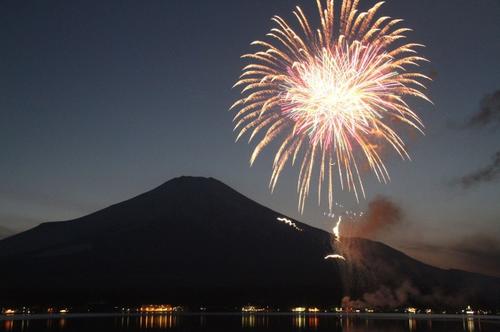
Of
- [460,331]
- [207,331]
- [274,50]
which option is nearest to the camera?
[274,50]

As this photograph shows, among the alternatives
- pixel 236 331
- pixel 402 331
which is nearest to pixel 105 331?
pixel 236 331

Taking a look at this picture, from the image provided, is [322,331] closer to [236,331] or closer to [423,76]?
[236,331]

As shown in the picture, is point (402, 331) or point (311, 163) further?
point (402, 331)

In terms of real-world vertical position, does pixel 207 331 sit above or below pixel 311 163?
below

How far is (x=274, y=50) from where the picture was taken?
54.0 metres

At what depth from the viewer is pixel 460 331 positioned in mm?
112125

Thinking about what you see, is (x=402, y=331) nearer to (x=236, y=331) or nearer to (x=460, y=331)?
(x=460, y=331)

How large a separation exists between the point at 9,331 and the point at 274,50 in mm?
72893

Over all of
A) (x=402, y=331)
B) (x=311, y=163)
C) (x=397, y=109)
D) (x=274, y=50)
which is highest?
(x=274, y=50)

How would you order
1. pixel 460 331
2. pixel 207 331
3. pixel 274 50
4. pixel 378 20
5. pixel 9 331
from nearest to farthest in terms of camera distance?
pixel 378 20 < pixel 274 50 < pixel 9 331 < pixel 207 331 < pixel 460 331

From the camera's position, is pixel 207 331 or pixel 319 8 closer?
pixel 319 8

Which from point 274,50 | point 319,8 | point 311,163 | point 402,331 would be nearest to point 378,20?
point 319,8

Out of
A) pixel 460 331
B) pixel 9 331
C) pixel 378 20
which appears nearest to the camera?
pixel 378 20

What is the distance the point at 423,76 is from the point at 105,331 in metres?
74.3
